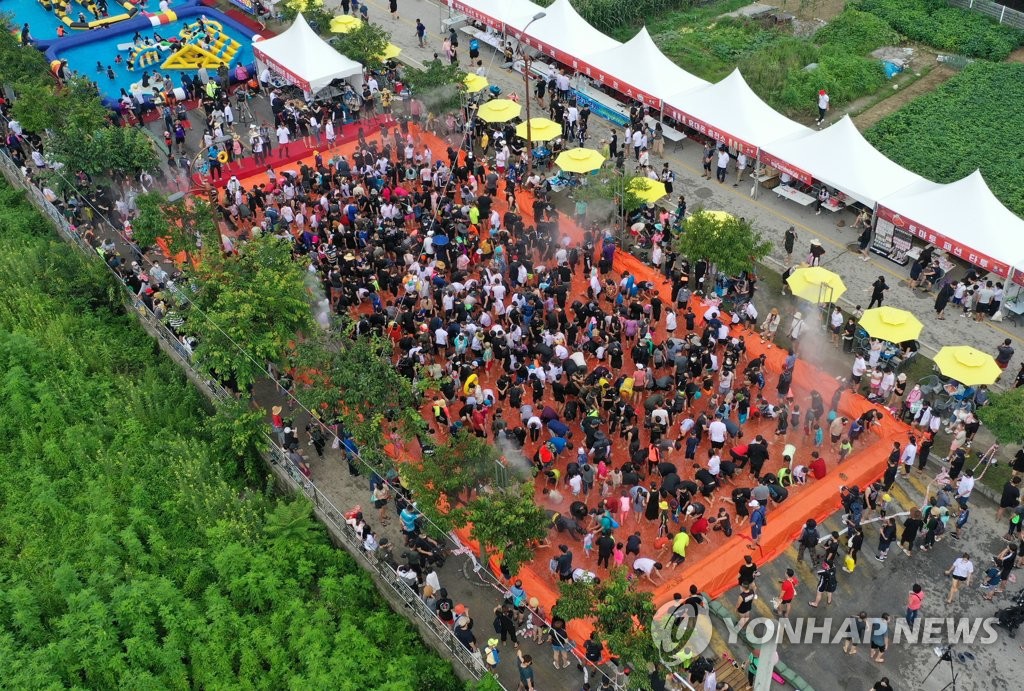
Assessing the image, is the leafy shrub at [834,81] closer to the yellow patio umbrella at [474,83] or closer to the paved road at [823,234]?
the paved road at [823,234]

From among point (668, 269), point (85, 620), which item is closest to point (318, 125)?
point (668, 269)

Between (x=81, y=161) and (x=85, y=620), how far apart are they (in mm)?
14508

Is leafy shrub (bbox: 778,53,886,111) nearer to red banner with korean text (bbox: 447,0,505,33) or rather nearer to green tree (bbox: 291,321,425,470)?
red banner with korean text (bbox: 447,0,505,33)

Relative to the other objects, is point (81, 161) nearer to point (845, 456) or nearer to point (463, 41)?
point (463, 41)

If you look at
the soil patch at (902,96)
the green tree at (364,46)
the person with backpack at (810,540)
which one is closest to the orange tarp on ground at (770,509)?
the person with backpack at (810,540)

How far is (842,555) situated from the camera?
20344 millimetres

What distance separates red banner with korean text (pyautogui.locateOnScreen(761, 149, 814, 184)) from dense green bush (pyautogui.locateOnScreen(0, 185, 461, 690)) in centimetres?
1627

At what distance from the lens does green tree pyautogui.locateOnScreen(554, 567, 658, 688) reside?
1673 cm

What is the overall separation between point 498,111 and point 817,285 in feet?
40.0

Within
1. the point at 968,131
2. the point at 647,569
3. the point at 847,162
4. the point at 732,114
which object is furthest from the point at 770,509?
the point at 968,131

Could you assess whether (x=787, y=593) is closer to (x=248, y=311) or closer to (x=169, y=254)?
(x=248, y=311)

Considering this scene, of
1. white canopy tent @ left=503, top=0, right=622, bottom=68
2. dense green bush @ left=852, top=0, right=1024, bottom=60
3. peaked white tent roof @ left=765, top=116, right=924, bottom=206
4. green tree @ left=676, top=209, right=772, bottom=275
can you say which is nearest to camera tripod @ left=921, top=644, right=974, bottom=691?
green tree @ left=676, top=209, right=772, bottom=275

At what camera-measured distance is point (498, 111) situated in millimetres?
32250

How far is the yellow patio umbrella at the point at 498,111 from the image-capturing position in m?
32.1
